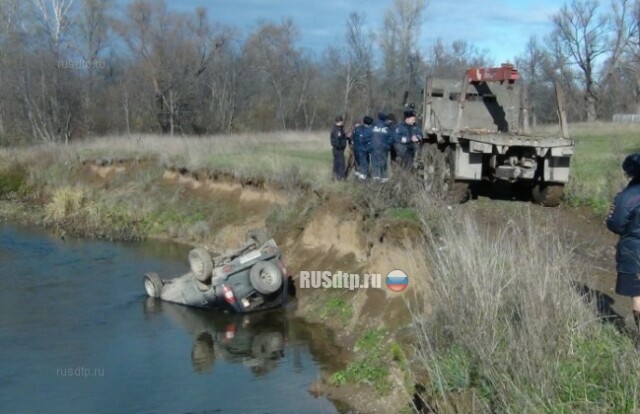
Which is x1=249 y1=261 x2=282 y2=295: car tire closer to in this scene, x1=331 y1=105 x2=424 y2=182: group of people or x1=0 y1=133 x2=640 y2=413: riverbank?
x1=0 y1=133 x2=640 y2=413: riverbank

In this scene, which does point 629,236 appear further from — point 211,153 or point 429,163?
point 211,153

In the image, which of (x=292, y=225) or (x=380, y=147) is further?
(x=292, y=225)

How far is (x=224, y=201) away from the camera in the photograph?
2455 centimetres

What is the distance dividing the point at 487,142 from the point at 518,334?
819 centimetres

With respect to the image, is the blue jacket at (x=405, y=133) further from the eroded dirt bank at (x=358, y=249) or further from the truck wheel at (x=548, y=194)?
the truck wheel at (x=548, y=194)

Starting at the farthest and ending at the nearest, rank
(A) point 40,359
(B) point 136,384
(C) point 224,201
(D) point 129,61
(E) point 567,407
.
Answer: (D) point 129,61 → (C) point 224,201 → (A) point 40,359 → (B) point 136,384 → (E) point 567,407

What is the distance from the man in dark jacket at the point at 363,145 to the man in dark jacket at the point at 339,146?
2.78ft

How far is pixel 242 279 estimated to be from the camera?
14.7 meters

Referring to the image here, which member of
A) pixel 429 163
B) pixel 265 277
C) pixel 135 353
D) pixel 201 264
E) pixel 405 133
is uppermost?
pixel 405 133

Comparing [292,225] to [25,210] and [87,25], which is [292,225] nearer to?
[25,210]

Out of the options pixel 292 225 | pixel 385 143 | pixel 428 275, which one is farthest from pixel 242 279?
pixel 428 275

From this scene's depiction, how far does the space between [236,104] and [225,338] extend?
138 feet

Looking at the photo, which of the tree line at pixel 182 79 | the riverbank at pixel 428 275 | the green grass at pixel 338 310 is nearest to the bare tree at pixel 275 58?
the tree line at pixel 182 79

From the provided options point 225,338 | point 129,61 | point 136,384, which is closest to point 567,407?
point 136,384
